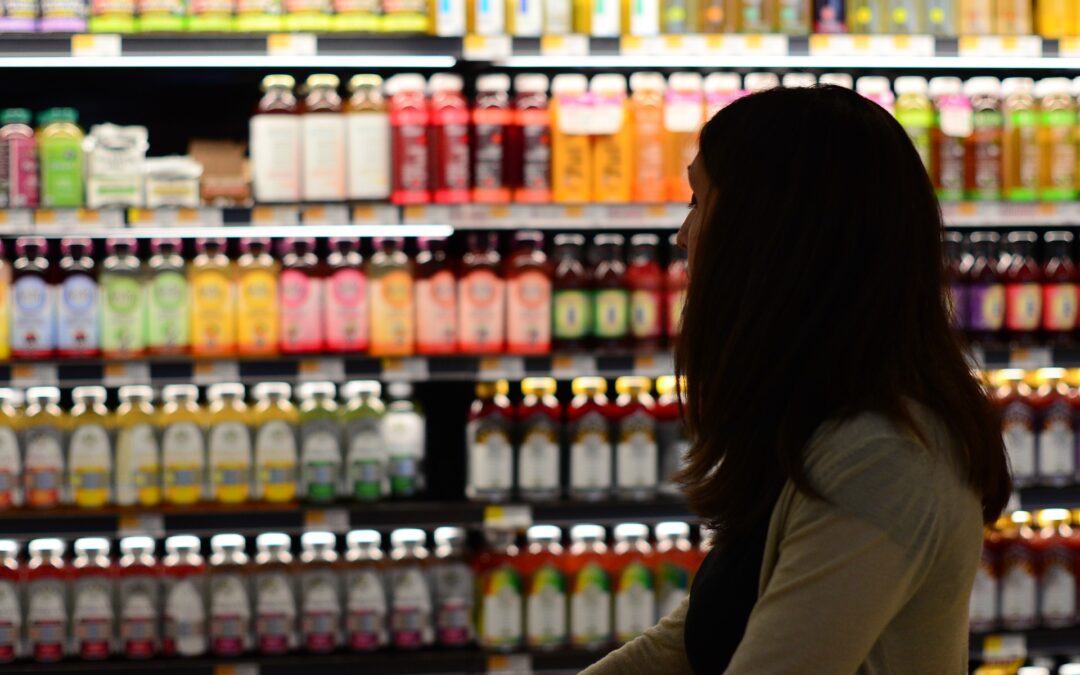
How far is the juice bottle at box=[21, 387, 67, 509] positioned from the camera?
9.73 feet

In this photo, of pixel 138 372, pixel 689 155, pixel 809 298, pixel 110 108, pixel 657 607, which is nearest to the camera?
pixel 809 298

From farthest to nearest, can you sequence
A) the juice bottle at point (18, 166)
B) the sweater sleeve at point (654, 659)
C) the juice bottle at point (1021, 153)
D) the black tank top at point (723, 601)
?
the juice bottle at point (1021, 153) < the juice bottle at point (18, 166) < the sweater sleeve at point (654, 659) < the black tank top at point (723, 601)

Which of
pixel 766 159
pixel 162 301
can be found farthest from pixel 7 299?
pixel 766 159

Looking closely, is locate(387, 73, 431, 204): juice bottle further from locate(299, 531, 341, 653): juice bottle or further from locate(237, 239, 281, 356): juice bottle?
locate(299, 531, 341, 653): juice bottle

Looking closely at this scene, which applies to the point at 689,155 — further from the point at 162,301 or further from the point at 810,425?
the point at 810,425

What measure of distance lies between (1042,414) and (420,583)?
1699 mm

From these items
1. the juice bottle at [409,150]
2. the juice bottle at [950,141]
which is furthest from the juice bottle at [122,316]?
the juice bottle at [950,141]

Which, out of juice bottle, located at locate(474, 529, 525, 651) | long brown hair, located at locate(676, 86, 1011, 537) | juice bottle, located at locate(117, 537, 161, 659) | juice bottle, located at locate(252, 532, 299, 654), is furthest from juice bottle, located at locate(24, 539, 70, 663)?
long brown hair, located at locate(676, 86, 1011, 537)

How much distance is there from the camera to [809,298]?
96 cm

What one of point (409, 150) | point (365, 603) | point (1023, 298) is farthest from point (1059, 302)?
point (365, 603)

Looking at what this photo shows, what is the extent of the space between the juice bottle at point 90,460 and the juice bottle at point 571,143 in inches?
49.7

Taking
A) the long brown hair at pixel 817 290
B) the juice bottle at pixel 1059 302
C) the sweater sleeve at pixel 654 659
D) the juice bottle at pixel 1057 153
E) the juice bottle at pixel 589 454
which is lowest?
the juice bottle at pixel 589 454

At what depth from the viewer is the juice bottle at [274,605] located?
300 centimetres

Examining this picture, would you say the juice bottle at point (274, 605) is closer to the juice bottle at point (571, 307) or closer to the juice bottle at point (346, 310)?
the juice bottle at point (346, 310)
